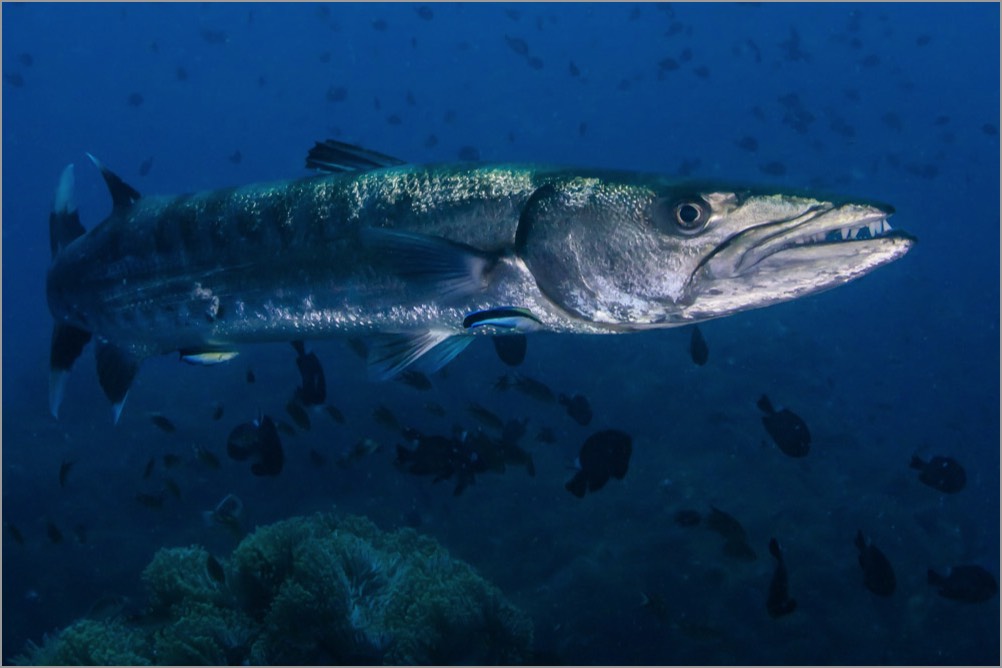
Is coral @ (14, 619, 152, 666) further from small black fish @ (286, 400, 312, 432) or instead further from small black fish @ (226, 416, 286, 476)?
small black fish @ (286, 400, 312, 432)

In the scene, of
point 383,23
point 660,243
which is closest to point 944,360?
point 660,243

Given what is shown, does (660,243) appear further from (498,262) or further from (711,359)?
(711,359)

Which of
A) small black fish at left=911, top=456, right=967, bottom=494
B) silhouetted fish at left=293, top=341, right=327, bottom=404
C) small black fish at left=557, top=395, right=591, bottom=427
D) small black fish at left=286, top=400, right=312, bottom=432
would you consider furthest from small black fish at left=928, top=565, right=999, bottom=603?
small black fish at left=286, top=400, right=312, bottom=432

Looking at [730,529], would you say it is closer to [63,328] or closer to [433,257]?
[433,257]

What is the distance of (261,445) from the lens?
633 centimetres

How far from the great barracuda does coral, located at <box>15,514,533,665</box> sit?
1503 mm

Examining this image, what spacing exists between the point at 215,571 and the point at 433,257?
3.45m

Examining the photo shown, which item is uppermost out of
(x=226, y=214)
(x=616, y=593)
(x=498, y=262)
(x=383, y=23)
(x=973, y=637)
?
(x=383, y=23)

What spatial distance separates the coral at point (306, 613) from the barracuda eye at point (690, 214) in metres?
3.28

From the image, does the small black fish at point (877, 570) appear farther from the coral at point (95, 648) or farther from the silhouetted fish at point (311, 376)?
the coral at point (95, 648)

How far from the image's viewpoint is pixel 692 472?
10.9 m

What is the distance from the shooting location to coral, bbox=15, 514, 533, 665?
4133 mm

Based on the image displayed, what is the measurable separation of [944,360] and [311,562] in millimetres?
21693

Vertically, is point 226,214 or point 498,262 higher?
point 226,214
